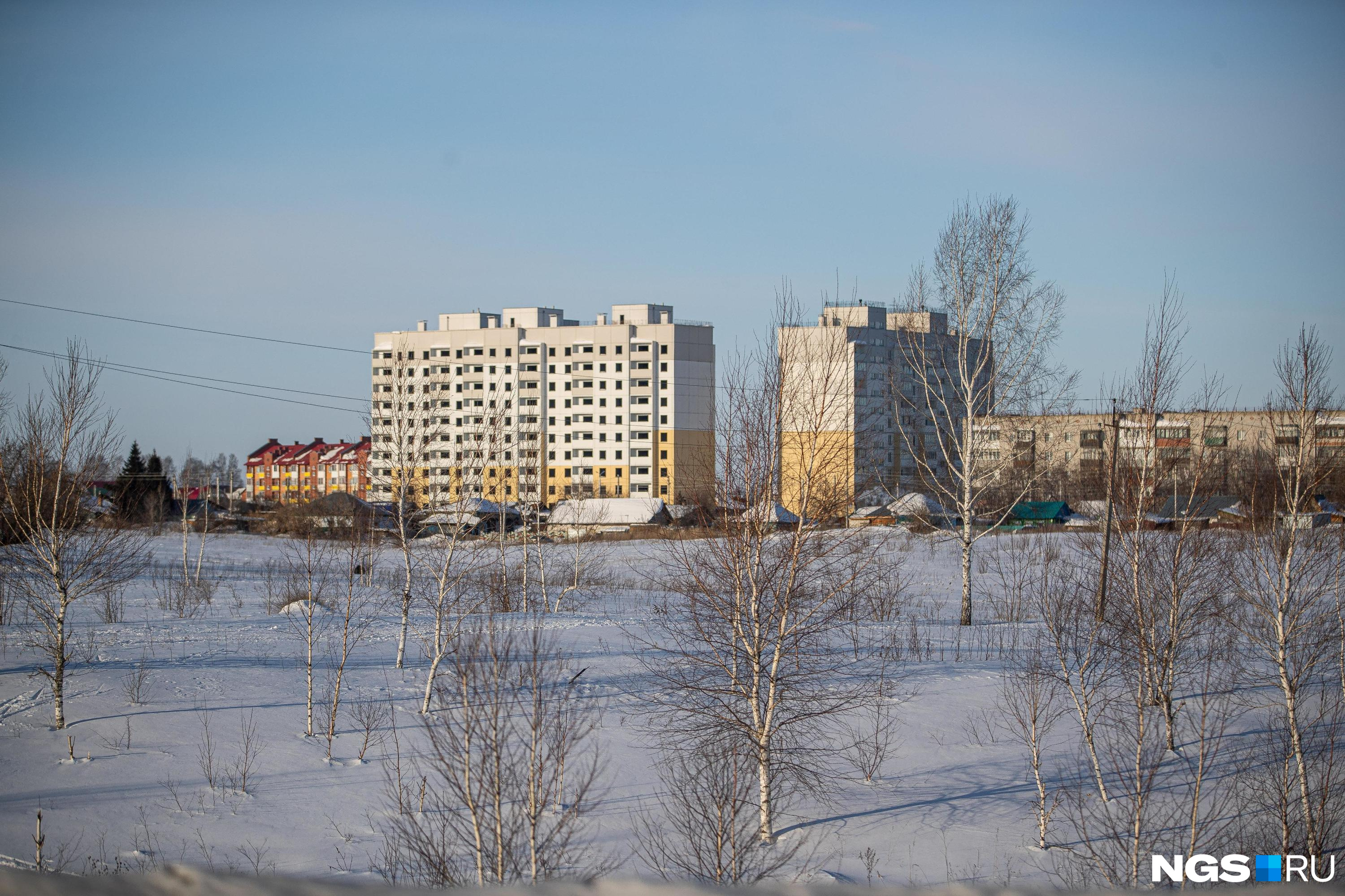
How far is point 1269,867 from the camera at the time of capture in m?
9.30

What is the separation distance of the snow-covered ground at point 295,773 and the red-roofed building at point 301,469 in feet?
317

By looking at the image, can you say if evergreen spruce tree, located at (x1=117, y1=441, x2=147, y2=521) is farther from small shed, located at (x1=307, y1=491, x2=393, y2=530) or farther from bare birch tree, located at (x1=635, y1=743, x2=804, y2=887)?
bare birch tree, located at (x1=635, y1=743, x2=804, y2=887)

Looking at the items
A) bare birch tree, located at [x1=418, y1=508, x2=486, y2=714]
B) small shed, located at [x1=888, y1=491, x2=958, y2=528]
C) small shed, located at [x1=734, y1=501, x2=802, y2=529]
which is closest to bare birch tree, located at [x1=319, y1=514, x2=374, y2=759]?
bare birch tree, located at [x1=418, y1=508, x2=486, y2=714]

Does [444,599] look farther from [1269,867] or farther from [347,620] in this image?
[1269,867]

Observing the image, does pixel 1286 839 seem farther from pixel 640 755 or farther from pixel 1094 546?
pixel 1094 546

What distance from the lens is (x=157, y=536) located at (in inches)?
2157

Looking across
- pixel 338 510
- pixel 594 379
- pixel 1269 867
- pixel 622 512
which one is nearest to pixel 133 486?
pixel 338 510

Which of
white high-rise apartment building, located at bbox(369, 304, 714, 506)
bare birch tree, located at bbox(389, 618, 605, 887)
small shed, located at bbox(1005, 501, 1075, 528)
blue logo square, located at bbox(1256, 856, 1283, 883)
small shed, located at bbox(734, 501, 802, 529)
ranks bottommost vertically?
blue logo square, located at bbox(1256, 856, 1283, 883)

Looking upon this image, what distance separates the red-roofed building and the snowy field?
9635 cm

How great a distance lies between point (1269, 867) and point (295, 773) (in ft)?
41.1

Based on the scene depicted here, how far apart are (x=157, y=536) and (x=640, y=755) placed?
50.1 m

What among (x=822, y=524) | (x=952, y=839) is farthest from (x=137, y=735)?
(x=952, y=839)

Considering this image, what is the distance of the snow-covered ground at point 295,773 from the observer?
37.2ft

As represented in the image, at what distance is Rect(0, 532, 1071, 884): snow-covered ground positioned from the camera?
11.3 metres
